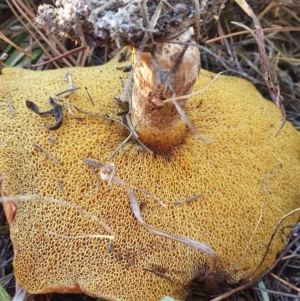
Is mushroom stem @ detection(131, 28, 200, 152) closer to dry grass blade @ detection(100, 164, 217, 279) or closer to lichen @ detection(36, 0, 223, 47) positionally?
lichen @ detection(36, 0, 223, 47)

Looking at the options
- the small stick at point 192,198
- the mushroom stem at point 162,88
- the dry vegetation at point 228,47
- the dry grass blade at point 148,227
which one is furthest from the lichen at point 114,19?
the dry vegetation at point 228,47

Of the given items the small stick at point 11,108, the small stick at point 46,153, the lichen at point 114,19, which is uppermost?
the lichen at point 114,19

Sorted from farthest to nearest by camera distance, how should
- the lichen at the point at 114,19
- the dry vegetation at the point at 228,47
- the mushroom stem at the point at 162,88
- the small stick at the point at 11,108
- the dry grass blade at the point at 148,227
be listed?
the dry vegetation at the point at 228,47, the small stick at the point at 11,108, the dry grass blade at the point at 148,227, the mushroom stem at the point at 162,88, the lichen at the point at 114,19

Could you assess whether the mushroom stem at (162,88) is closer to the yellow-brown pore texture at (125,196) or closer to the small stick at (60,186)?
the yellow-brown pore texture at (125,196)

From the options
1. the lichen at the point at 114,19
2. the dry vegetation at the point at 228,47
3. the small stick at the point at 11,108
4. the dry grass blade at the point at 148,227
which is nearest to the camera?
the lichen at the point at 114,19

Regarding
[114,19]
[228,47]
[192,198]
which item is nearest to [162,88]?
[114,19]

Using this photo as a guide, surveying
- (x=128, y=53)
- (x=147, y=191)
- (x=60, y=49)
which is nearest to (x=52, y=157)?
(x=147, y=191)

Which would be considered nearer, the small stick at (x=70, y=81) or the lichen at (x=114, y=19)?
the lichen at (x=114, y=19)
